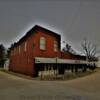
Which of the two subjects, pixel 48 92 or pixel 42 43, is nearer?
pixel 48 92

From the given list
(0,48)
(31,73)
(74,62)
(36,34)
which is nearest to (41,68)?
(31,73)

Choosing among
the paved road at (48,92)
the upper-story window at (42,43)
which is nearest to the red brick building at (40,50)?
the upper-story window at (42,43)

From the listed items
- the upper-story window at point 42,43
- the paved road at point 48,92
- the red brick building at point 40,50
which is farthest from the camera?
the upper-story window at point 42,43

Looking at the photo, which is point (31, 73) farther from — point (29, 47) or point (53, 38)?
Result: point (53, 38)

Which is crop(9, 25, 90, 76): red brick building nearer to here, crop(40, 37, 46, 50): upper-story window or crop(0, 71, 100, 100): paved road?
crop(40, 37, 46, 50): upper-story window

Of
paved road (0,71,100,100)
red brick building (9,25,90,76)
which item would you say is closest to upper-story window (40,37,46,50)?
red brick building (9,25,90,76)

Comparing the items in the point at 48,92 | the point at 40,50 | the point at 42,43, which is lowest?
the point at 48,92

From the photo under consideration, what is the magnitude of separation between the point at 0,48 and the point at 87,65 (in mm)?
58835

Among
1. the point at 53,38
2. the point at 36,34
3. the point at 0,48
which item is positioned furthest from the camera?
the point at 0,48

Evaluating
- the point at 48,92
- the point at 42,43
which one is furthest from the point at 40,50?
the point at 48,92

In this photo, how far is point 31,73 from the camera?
2856 cm

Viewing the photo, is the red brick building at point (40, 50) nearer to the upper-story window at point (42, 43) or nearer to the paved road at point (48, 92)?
the upper-story window at point (42, 43)

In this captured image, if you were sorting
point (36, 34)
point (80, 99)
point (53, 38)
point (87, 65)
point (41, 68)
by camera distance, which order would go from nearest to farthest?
point (80, 99), point (41, 68), point (36, 34), point (53, 38), point (87, 65)

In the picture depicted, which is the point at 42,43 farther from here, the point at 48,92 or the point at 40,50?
the point at 48,92
